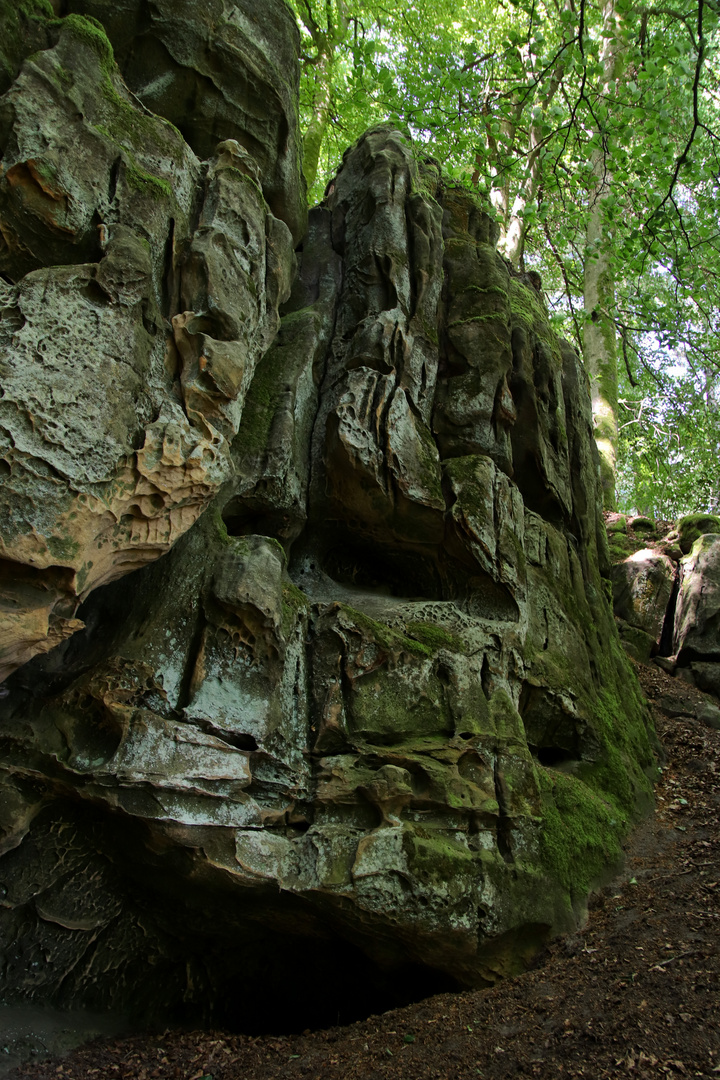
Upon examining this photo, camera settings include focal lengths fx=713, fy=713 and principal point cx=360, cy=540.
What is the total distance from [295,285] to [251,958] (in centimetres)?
762

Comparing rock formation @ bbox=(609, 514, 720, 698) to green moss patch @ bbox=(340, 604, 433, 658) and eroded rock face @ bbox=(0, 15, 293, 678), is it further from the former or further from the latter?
eroded rock face @ bbox=(0, 15, 293, 678)

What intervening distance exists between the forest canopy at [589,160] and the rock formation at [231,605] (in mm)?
3157

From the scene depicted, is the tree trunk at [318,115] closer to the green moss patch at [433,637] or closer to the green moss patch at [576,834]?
the green moss patch at [433,637]

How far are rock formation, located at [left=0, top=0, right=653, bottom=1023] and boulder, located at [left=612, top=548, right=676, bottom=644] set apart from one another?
529 centimetres

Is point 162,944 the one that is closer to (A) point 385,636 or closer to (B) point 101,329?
(A) point 385,636

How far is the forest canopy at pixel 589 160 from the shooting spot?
30.1ft

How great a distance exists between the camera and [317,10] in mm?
13977

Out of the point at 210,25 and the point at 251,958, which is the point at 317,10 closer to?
the point at 210,25

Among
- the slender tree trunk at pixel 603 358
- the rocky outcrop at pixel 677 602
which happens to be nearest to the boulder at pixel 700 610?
the rocky outcrop at pixel 677 602

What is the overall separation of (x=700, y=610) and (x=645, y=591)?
1084mm

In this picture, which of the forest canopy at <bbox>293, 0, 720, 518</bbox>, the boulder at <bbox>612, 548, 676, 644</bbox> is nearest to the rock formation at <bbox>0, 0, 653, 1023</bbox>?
the forest canopy at <bbox>293, 0, 720, 518</bbox>

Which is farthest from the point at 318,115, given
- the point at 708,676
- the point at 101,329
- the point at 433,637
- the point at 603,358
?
the point at 708,676

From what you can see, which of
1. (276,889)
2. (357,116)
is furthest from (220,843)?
(357,116)

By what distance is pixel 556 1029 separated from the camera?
447 centimetres
